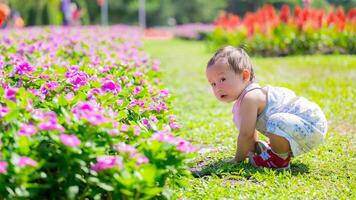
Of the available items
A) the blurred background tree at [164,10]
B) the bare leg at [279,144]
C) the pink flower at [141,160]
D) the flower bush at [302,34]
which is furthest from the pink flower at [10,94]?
the blurred background tree at [164,10]

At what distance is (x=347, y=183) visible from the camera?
350cm

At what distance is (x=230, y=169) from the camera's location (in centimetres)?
371

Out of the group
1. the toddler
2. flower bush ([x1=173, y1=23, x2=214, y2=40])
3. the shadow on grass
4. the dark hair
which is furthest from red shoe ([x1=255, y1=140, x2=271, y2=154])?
flower bush ([x1=173, y1=23, x2=214, y2=40])

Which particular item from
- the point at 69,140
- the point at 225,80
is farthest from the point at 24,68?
the point at 69,140

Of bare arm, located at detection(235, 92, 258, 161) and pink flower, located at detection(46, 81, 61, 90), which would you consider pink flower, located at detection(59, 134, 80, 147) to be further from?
bare arm, located at detection(235, 92, 258, 161)

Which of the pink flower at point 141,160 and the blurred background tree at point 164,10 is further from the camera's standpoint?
the blurred background tree at point 164,10

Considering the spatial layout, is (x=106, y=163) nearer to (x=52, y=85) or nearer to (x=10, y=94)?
(x=10, y=94)

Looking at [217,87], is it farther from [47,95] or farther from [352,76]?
[352,76]

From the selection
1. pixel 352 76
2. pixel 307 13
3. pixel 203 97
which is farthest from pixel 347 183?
pixel 307 13

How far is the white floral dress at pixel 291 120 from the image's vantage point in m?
3.63

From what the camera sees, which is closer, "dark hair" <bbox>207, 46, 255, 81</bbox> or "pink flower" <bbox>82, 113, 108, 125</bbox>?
"pink flower" <bbox>82, 113, 108, 125</bbox>

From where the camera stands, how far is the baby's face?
12.1ft

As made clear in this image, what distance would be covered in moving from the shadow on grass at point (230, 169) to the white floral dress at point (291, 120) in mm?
146

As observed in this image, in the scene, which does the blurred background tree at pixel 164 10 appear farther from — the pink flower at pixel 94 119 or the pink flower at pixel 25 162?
the pink flower at pixel 25 162
